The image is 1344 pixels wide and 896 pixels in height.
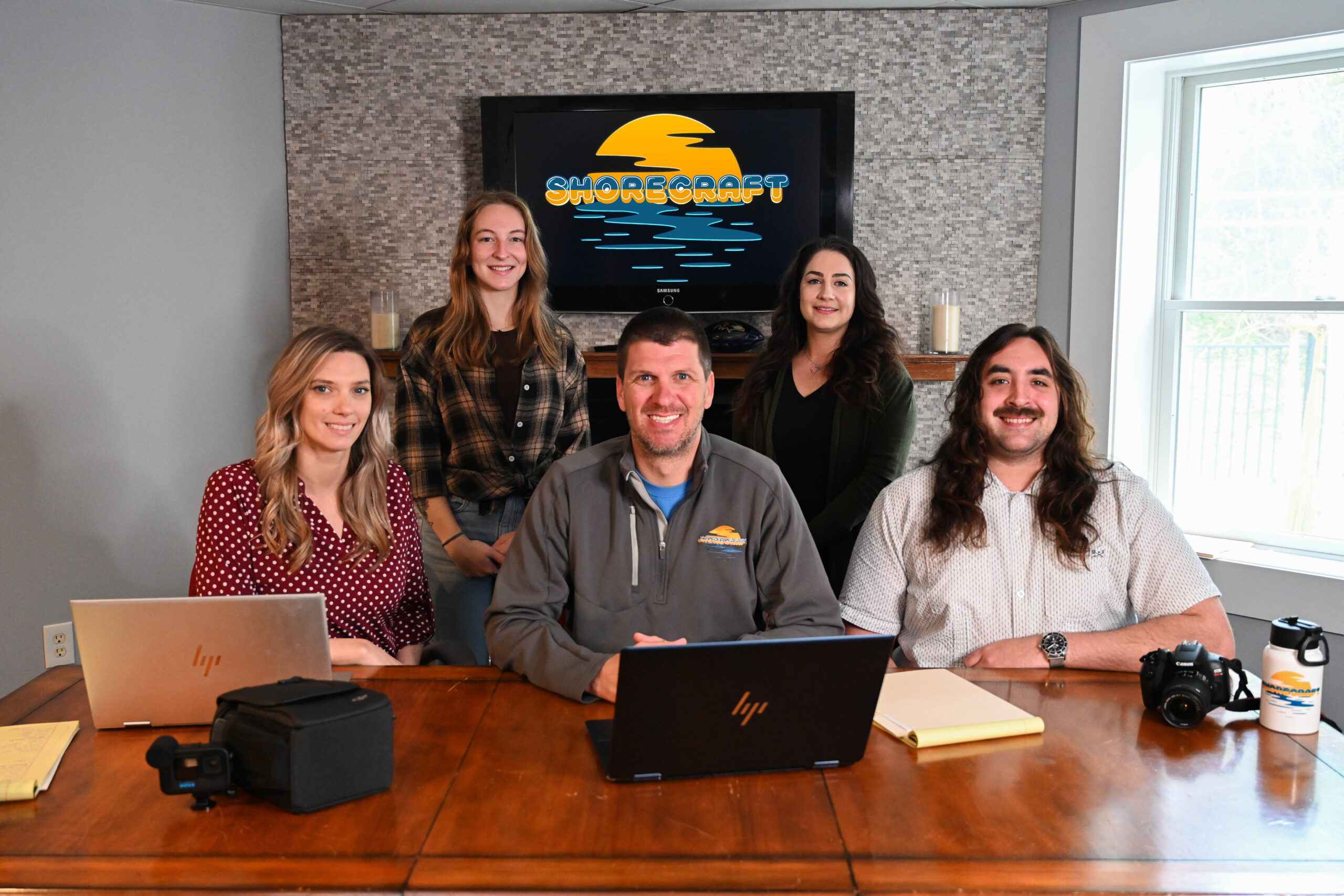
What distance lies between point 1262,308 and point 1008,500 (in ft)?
6.59

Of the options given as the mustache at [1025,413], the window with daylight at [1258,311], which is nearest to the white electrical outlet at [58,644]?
the mustache at [1025,413]

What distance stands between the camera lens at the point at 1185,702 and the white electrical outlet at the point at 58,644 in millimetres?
3020

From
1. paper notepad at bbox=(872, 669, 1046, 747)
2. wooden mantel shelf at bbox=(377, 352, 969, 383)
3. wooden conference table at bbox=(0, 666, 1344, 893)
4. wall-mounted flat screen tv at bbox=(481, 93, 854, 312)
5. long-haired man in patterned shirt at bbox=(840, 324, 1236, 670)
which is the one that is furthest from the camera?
wall-mounted flat screen tv at bbox=(481, 93, 854, 312)

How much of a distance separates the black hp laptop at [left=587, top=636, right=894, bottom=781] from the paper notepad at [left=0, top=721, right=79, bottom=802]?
716mm

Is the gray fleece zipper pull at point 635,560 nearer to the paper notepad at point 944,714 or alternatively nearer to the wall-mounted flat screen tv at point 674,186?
the paper notepad at point 944,714

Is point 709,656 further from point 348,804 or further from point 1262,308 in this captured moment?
point 1262,308

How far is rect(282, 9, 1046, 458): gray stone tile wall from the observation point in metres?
3.58

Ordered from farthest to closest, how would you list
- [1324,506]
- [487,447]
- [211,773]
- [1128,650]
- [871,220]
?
[871,220] < [1324,506] < [487,447] < [1128,650] < [211,773]

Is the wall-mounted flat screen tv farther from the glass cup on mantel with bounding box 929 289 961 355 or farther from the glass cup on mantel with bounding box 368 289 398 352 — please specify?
the glass cup on mantel with bounding box 368 289 398 352

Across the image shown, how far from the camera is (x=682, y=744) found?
130 cm

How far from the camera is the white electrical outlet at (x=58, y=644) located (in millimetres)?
3131

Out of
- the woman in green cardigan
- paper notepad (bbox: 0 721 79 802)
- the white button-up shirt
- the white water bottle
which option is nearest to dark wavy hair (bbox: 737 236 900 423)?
the woman in green cardigan

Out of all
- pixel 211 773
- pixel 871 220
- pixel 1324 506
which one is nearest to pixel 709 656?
pixel 211 773

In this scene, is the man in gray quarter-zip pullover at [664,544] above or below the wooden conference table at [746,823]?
above
